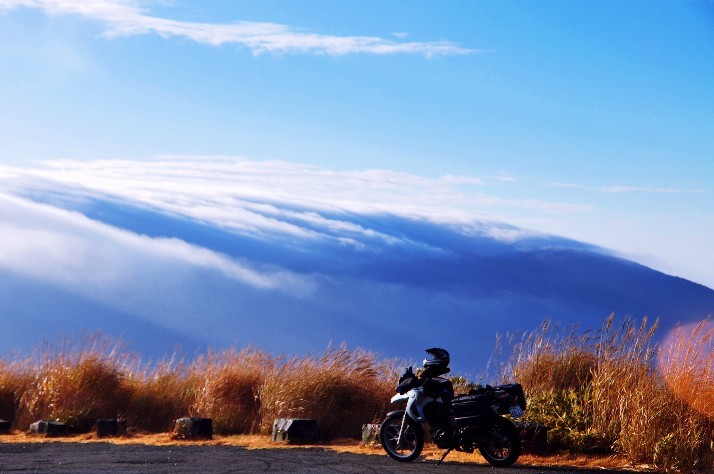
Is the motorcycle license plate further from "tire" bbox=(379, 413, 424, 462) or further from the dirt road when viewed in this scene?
"tire" bbox=(379, 413, 424, 462)

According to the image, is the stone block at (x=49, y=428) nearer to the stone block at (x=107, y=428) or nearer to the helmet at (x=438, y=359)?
the stone block at (x=107, y=428)

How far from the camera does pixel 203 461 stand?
1377 cm

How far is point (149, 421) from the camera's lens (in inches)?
790

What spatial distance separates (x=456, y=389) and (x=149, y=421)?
6.87 m

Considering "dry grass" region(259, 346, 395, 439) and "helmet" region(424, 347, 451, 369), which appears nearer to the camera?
"helmet" region(424, 347, 451, 369)

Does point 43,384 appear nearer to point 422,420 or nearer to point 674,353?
point 422,420

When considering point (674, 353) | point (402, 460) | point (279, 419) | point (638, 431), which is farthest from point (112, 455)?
A: point (674, 353)

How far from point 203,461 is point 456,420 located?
12.5ft

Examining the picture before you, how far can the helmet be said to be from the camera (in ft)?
46.6

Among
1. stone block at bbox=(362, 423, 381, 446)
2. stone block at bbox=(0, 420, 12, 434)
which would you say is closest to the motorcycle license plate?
stone block at bbox=(362, 423, 381, 446)

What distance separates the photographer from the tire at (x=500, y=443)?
13.2 metres

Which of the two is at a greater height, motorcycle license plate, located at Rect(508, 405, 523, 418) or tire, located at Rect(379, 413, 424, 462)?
motorcycle license plate, located at Rect(508, 405, 523, 418)

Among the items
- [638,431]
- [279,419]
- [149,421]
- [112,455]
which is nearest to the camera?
[638,431]

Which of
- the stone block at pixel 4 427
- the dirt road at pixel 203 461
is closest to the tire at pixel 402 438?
the dirt road at pixel 203 461
